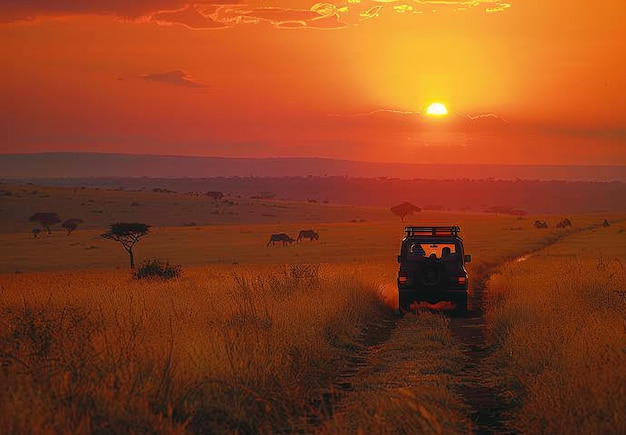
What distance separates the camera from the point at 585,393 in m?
9.13

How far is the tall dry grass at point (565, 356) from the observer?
869cm

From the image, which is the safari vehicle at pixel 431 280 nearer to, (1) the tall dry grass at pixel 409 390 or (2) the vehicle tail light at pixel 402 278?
(2) the vehicle tail light at pixel 402 278

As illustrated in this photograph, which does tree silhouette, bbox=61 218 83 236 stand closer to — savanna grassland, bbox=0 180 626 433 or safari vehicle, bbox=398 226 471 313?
savanna grassland, bbox=0 180 626 433

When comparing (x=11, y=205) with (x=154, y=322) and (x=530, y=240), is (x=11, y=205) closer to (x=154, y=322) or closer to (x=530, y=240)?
(x=530, y=240)

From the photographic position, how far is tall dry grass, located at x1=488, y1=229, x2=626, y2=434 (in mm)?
8688

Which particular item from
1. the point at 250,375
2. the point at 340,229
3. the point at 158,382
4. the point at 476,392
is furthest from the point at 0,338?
the point at 340,229

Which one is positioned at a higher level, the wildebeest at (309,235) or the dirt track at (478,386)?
the dirt track at (478,386)

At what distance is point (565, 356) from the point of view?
11406 mm

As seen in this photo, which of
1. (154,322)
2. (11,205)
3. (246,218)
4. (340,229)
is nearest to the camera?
(154,322)

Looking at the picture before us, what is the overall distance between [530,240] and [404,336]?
5551cm

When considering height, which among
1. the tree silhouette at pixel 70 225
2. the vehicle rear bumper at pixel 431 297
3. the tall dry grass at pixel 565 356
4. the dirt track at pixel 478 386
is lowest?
the tree silhouette at pixel 70 225

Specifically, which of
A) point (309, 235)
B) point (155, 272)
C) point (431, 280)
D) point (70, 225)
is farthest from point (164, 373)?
point (70, 225)

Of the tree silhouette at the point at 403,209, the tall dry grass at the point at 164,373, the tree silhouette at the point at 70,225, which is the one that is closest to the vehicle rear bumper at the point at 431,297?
the tall dry grass at the point at 164,373

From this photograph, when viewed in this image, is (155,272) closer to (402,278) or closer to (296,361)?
(402,278)
